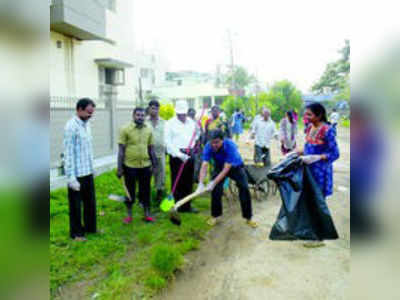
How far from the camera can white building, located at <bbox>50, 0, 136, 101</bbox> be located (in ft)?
27.3

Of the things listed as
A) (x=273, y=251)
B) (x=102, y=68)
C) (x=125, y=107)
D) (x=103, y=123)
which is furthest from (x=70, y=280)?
(x=102, y=68)

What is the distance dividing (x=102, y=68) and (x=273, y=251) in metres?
9.72

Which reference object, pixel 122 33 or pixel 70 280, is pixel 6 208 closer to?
pixel 70 280

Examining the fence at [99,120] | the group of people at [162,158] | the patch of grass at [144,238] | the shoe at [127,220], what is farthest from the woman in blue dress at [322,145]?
the fence at [99,120]

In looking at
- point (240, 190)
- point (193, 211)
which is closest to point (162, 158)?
point (193, 211)

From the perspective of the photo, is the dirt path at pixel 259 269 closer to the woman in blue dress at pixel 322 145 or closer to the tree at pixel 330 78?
the woman in blue dress at pixel 322 145

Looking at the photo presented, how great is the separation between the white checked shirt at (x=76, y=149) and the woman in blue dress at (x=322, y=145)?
2486 millimetres

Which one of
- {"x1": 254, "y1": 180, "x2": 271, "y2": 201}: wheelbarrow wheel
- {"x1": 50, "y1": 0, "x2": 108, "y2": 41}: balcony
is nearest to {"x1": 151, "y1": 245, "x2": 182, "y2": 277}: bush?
{"x1": 254, "y1": 180, "x2": 271, "y2": 201}: wheelbarrow wheel

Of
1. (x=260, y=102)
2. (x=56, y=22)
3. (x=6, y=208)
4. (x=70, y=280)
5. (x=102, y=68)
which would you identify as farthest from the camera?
(x=260, y=102)

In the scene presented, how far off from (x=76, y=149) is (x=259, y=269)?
238cm

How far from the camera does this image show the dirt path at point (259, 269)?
2938mm

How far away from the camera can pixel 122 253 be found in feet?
12.3

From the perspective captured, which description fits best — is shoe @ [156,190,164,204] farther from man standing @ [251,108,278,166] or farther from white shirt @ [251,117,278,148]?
white shirt @ [251,117,278,148]

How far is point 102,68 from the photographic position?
11.5 metres
